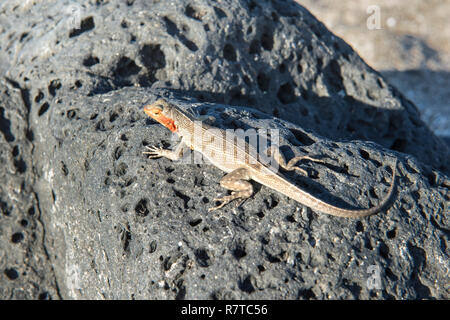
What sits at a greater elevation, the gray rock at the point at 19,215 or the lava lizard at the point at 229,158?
the lava lizard at the point at 229,158

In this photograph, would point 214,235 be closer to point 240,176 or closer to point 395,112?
point 240,176

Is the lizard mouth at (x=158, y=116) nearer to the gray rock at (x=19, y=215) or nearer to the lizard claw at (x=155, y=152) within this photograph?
the lizard claw at (x=155, y=152)

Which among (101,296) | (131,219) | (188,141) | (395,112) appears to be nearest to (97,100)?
(188,141)

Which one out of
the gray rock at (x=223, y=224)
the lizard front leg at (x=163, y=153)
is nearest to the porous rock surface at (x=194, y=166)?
the gray rock at (x=223, y=224)

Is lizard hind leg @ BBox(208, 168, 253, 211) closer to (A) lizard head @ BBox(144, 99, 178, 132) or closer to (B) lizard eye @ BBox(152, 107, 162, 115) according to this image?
(A) lizard head @ BBox(144, 99, 178, 132)

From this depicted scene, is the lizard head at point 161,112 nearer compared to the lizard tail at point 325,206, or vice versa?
the lizard tail at point 325,206

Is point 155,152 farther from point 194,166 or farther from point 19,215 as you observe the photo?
point 19,215

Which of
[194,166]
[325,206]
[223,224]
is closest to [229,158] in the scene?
[194,166]
